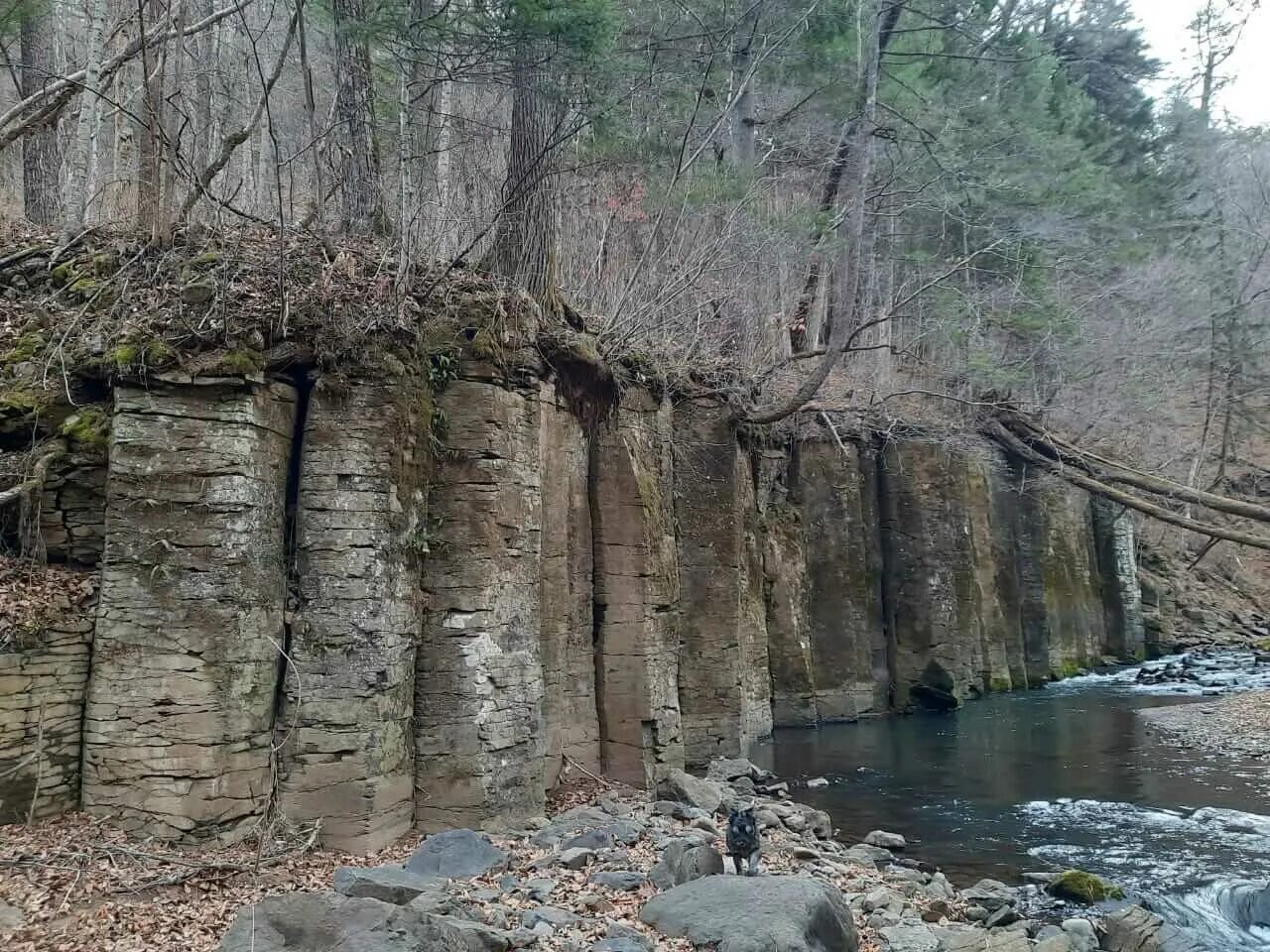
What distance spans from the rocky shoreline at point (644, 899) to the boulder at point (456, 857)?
0.5 inches

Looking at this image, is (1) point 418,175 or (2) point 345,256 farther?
(1) point 418,175

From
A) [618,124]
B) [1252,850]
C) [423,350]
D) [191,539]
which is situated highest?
[618,124]

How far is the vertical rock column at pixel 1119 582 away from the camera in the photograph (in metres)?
31.9

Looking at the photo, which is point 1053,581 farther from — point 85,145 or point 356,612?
point 85,145

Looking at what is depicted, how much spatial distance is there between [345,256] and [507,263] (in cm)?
218

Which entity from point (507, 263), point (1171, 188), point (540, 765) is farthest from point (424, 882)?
point (1171, 188)

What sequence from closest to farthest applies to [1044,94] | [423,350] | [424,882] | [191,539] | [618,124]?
[424,882]
[191,539]
[423,350]
[618,124]
[1044,94]

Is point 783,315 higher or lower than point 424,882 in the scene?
higher

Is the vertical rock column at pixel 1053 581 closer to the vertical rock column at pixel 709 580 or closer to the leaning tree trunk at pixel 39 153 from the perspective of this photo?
the vertical rock column at pixel 709 580

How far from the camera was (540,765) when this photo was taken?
9859 millimetres

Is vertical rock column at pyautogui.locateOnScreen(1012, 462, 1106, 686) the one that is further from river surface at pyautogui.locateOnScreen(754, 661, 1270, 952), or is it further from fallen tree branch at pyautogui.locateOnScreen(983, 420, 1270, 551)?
river surface at pyautogui.locateOnScreen(754, 661, 1270, 952)

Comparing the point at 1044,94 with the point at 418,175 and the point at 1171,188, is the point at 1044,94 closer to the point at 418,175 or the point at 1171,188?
the point at 1171,188

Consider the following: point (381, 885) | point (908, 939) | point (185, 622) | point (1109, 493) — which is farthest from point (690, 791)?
point (1109, 493)

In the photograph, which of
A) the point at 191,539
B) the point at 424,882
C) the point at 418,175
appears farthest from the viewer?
the point at 418,175
